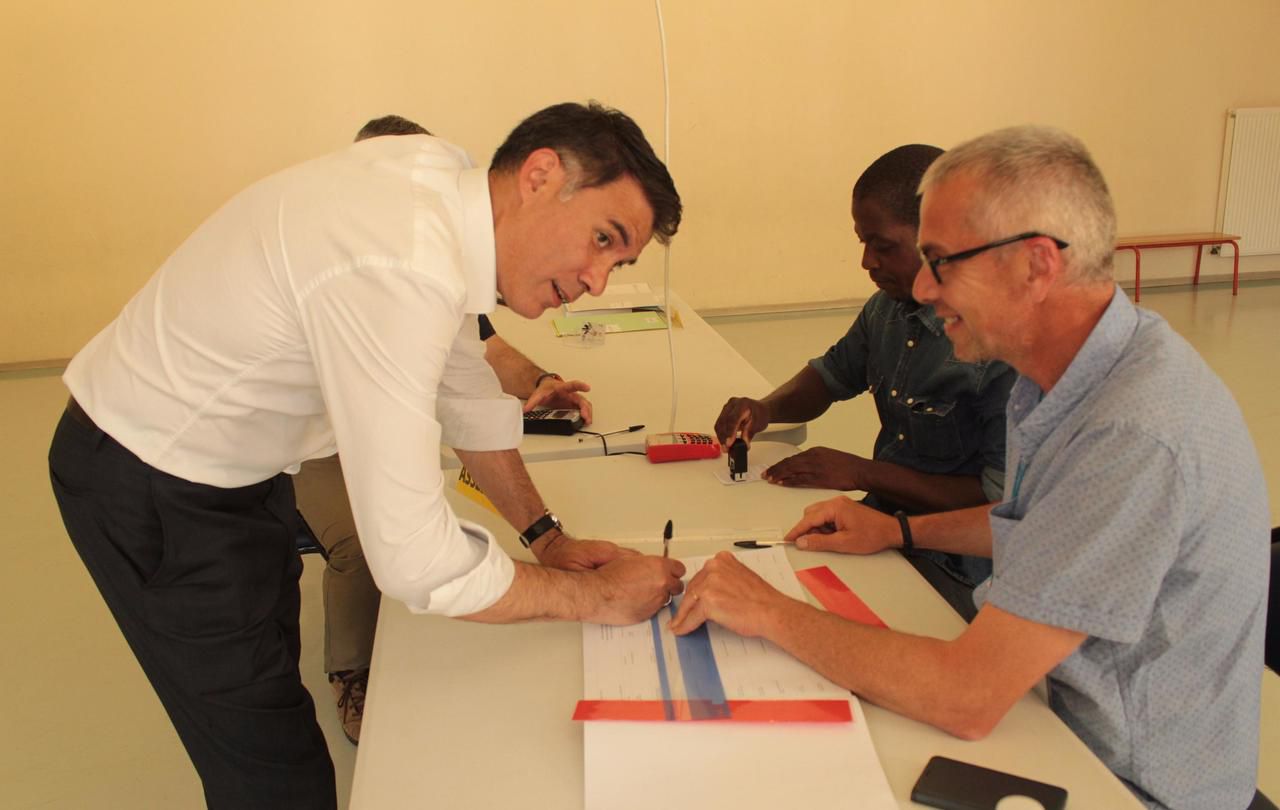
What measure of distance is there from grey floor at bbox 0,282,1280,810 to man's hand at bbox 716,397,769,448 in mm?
162

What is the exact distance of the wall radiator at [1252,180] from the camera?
612 cm

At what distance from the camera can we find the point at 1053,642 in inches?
41.8

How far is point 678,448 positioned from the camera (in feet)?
Result: 6.39

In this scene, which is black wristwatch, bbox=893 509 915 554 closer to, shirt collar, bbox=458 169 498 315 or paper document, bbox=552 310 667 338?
shirt collar, bbox=458 169 498 315

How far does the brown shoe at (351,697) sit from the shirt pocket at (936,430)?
134cm

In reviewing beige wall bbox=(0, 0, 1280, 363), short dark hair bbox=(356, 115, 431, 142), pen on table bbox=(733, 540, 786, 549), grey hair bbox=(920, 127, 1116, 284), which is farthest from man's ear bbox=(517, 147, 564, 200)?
beige wall bbox=(0, 0, 1280, 363)

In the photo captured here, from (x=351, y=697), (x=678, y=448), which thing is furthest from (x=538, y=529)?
(x=351, y=697)

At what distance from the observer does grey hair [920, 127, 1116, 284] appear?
3.68 feet

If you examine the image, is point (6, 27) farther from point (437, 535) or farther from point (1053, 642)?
point (1053, 642)

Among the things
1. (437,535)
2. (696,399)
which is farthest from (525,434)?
(437,535)

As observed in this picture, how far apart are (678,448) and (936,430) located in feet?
1.65

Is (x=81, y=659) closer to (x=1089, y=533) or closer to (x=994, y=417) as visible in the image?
(x=994, y=417)

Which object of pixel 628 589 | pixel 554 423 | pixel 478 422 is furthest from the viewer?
pixel 554 423

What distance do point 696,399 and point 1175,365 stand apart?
1.34 metres
